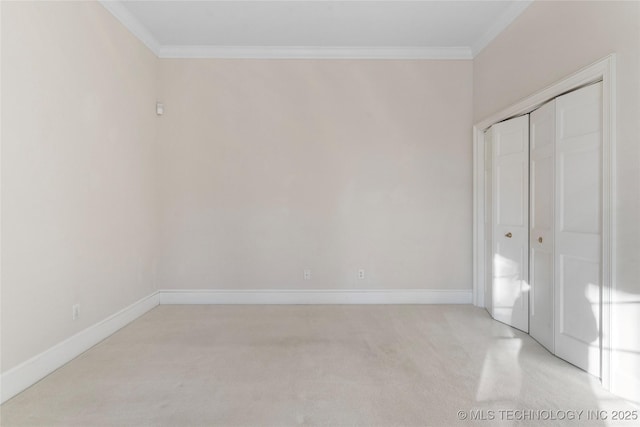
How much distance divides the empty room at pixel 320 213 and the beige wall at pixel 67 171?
2 centimetres

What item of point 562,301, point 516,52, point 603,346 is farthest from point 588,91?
point 603,346

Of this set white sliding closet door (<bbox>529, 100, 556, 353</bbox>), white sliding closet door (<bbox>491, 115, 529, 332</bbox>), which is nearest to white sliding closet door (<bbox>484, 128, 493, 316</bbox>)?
white sliding closet door (<bbox>491, 115, 529, 332</bbox>)

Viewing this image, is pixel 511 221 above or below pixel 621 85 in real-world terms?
below

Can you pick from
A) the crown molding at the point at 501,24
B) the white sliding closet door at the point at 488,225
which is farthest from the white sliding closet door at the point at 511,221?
the crown molding at the point at 501,24

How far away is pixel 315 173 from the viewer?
14.1ft

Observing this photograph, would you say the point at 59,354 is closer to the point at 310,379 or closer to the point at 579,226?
the point at 310,379

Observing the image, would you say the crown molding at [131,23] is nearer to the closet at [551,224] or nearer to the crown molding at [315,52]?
the crown molding at [315,52]

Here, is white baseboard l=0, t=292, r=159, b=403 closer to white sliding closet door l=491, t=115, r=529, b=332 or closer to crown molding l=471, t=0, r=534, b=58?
white sliding closet door l=491, t=115, r=529, b=332

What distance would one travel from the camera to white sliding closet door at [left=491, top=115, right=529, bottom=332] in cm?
329

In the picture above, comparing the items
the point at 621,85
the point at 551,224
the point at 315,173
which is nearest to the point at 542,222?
the point at 551,224

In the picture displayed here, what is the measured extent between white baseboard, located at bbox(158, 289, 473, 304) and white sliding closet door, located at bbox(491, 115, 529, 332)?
0.69 m

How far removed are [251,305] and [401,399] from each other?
2.51 meters

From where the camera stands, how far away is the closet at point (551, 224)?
2434 millimetres

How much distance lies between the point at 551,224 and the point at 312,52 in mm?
3276
